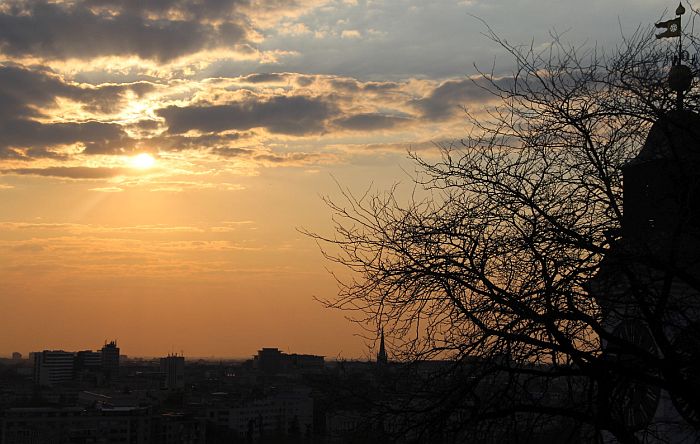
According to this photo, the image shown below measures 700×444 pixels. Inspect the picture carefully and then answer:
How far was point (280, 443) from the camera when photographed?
87812 mm

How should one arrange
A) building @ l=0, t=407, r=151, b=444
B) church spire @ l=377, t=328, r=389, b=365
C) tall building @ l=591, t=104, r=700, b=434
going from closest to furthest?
tall building @ l=591, t=104, r=700, b=434, church spire @ l=377, t=328, r=389, b=365, building @ l=0, t=407, r=151, b=444

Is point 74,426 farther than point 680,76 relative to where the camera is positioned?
Yes

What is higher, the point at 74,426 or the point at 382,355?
the point at 74,426

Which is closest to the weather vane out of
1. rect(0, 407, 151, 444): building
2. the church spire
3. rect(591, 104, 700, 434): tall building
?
rect(591, 104, 700, 434): tall building

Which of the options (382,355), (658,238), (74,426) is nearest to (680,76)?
(658,238)

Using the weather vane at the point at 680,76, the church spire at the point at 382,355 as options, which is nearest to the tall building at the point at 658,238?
the weather vane at the point at 680,76

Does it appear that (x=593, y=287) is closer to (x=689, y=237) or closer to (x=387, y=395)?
(x=689, y=237)

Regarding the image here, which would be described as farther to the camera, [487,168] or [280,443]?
[280,443]

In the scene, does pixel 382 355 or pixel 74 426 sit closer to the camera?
pixel 382 355

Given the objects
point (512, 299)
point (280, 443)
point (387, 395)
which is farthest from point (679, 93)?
point (280, 443)

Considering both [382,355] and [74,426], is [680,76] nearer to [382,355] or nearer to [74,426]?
[382,355]

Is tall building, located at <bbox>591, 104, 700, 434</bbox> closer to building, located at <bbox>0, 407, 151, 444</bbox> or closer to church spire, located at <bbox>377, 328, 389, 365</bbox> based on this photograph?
church spire, located at <bbox>377, 328, 389, 365</bbox>

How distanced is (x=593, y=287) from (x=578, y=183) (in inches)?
33.4

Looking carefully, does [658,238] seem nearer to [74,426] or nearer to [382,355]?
[382,355]
